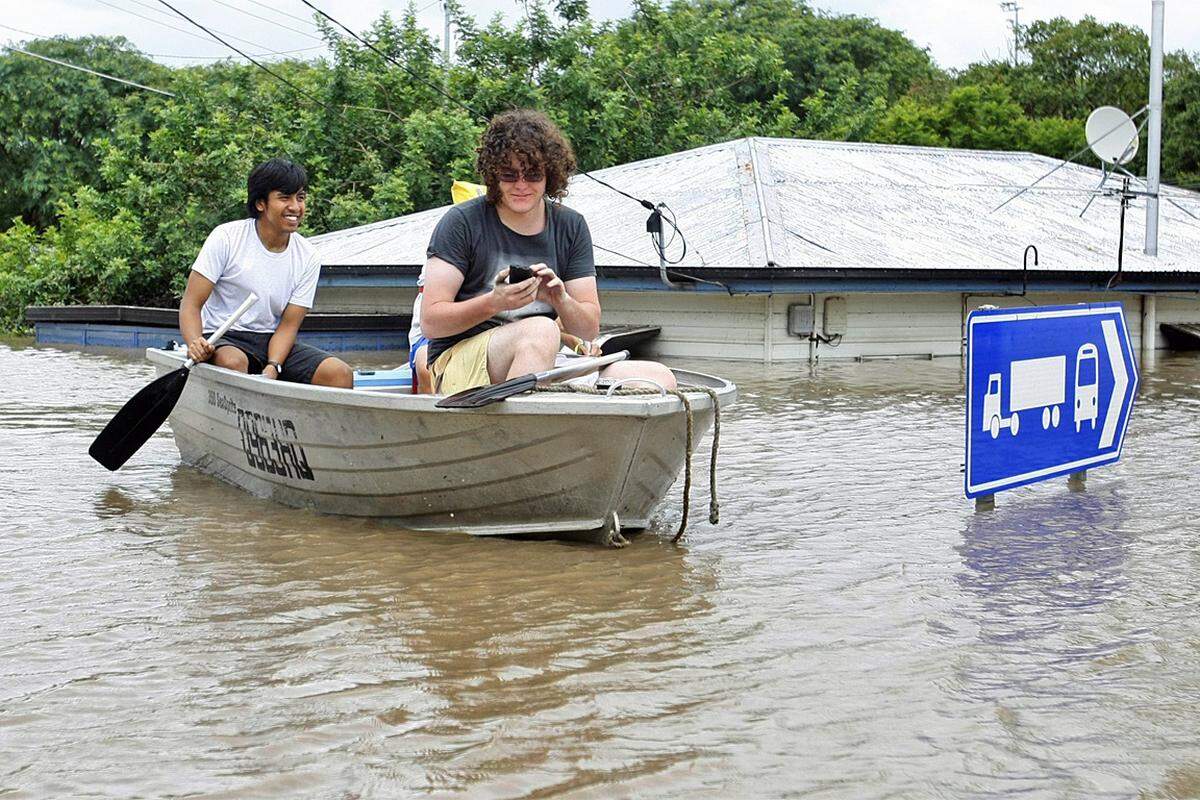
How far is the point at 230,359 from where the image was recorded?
7617mm

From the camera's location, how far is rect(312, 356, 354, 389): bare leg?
300 inches

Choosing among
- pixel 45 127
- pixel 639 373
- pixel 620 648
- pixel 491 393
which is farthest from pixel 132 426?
pixel 45 127

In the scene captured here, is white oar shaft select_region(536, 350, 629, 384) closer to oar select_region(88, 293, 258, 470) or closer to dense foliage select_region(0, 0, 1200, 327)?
oar select_region(88, 293, 258, 470)

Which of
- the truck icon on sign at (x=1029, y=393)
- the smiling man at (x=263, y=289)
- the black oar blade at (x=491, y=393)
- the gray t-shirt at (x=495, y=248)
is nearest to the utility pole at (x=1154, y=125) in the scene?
the truck icon on sign at (x=1029, y=393)

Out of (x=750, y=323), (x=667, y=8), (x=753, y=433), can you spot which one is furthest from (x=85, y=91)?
(x=753, y=433)

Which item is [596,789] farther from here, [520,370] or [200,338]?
[200,338]

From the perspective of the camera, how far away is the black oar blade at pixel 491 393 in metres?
5.87

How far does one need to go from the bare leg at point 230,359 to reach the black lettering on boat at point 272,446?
0.92 ft

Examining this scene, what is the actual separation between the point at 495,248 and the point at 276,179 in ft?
6.04

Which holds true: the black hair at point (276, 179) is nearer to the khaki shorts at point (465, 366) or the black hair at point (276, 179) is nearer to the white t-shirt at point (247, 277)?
the white t-shirt at point (247, 277)

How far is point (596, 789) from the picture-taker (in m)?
3.51

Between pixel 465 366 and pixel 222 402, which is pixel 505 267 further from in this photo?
pixel 222 402

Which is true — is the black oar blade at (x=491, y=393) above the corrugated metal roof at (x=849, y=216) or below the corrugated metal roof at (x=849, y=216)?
below

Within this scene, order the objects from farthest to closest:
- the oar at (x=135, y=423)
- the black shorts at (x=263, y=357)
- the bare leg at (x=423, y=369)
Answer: the oar at (x=135, y=423), the black shorts at (x=263, y=357), the bare leg at (x=423, y=369)
